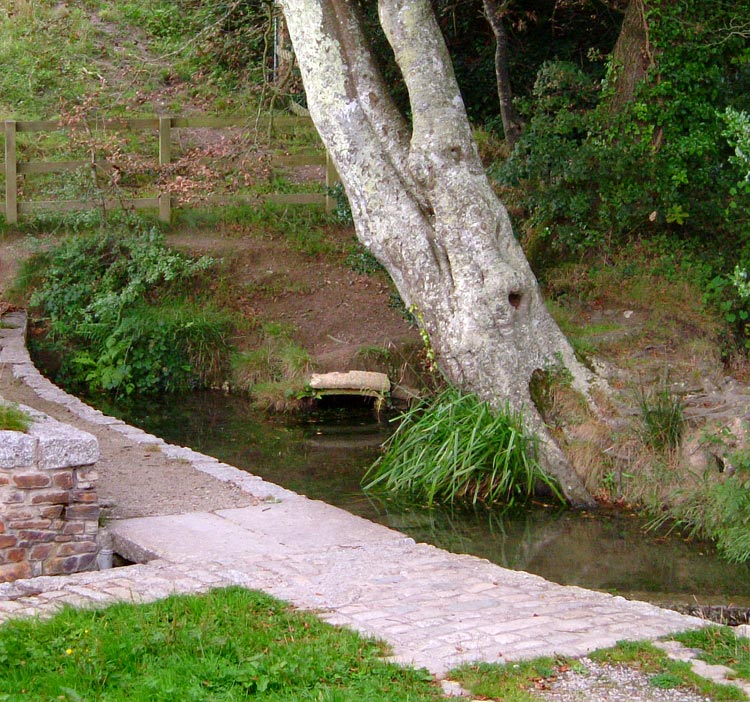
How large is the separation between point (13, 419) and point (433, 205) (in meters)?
4.64

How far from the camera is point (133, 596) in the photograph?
18.4 feet

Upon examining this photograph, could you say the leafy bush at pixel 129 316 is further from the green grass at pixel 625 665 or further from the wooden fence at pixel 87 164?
the green grass at pixel 625 665

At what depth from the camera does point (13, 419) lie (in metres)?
6.64

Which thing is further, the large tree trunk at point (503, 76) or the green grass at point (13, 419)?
the large tree trunk at point (503, 76)

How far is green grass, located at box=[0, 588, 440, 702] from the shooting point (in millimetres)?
4418

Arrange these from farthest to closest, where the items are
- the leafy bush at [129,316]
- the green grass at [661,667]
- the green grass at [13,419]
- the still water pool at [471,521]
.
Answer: the leafy bush at [129,316], the still water pool at [471,521], the green grass at [13,419], the green grass at [661,667]

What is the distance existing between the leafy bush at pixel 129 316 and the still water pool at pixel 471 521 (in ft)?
3.81

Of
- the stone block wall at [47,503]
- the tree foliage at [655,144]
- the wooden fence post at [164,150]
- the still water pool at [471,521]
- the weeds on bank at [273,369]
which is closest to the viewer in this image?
the stone block wall at [47,503]

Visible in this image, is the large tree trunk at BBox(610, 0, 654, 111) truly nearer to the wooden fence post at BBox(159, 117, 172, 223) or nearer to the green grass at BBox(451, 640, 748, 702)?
the wooden fence post at BBox(159, 117, 172, 223)

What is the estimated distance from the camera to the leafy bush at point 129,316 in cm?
1395

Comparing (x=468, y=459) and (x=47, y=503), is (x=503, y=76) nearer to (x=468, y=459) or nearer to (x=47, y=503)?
(x=468, y=459)

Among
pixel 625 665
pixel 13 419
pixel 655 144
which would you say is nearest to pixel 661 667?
pixel 625 665

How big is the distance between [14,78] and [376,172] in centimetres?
1277

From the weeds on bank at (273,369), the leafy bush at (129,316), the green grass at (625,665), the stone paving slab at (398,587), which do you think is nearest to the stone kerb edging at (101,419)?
the stone paving slab at (398,587)
